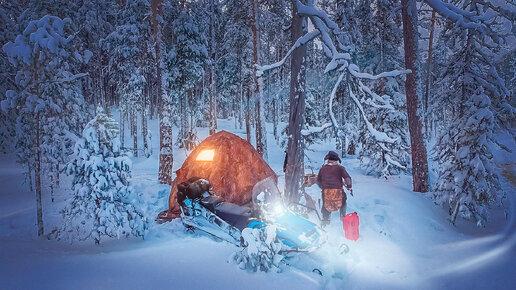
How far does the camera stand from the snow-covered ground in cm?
393

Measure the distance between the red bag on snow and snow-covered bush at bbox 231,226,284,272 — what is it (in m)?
2.64

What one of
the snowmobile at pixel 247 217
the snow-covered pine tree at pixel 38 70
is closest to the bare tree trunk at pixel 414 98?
the snowmobile at pixel 247 217

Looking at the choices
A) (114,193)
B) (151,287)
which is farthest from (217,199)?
(151,287)

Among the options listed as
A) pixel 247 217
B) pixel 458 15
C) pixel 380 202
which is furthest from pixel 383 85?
pixel 247 217

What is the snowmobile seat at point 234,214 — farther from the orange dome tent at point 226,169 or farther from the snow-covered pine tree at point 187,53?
the snow-covered pine tree at point 187,53

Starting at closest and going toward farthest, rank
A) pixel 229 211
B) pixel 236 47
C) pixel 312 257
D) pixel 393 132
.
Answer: pixel 312 257 → pixel 229 211 → pixel 393 132 → pixel 236 47

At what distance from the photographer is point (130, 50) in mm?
18797

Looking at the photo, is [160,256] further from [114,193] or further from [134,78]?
[134,78]

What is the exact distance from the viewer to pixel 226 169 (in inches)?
319

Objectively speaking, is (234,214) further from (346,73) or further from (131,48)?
→ (131,48)

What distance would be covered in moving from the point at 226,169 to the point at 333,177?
3.25m

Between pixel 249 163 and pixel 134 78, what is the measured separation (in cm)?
1691

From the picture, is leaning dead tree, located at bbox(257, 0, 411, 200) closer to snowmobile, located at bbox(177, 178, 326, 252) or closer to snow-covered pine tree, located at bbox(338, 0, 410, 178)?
snowmobile, located at bbox(177, 178, 326, 252)

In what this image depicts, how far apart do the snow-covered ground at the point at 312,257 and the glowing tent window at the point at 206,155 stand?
7.33 ft
